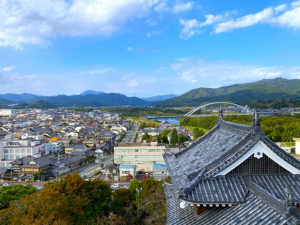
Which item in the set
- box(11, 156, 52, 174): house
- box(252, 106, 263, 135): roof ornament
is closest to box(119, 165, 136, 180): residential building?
box(11, 156, 52, 174): house

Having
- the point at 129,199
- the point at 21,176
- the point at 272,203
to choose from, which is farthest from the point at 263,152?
the point at 21,176

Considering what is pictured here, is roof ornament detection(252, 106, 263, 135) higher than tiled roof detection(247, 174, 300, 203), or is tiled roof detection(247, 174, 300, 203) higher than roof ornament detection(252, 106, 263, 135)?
roof ornament detection(252, 106, 263, 135)

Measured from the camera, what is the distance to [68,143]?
2370 inches

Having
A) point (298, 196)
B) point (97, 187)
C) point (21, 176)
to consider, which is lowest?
point (21, 176)

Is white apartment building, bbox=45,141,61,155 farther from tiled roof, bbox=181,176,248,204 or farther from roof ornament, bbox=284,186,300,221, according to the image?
roof ornament, bbox=284,186,300,221

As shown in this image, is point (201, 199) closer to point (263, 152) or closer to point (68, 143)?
point (263, 152)

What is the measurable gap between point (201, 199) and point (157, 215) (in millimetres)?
13336

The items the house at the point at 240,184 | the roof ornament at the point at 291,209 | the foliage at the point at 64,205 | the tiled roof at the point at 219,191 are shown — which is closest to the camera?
the roof ornament at the point at 291,209

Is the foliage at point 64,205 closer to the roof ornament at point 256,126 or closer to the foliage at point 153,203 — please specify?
the foliage at point 153,203

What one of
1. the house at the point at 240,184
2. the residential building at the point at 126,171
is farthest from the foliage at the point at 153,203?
the residential building at the point at 126,171

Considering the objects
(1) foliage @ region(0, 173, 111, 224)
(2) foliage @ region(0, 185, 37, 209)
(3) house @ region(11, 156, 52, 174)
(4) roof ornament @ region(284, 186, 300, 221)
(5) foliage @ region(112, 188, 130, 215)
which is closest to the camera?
(4) roof ornament @ region(284, 186, 300, 221)

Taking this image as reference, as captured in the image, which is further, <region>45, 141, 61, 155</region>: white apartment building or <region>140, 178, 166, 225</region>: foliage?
<region>45, 141, 61, 155</region>: white apartment building

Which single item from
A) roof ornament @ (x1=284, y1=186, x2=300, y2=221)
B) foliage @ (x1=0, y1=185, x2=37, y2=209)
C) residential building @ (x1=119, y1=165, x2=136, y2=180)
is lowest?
residential building @ (x1=119, y1=165, x2=136, y2=180)

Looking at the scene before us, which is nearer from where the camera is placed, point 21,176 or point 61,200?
point 61,200
